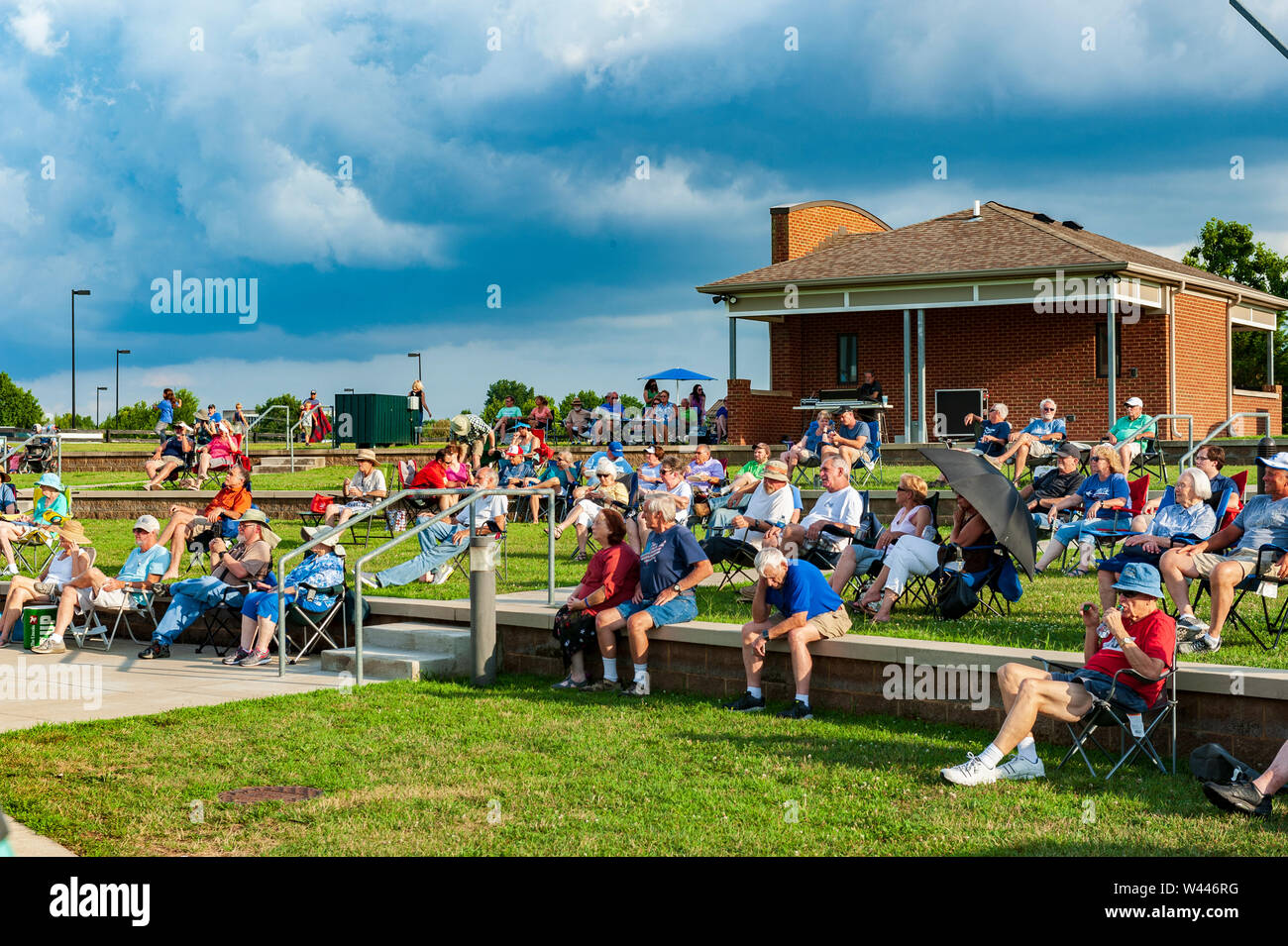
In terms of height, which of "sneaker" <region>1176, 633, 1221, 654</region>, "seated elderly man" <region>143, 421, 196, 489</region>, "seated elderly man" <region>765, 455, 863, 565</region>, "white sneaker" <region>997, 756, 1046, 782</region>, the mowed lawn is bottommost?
the mowed lawn

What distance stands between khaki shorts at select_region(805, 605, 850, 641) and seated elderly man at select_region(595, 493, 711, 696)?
1271 mm

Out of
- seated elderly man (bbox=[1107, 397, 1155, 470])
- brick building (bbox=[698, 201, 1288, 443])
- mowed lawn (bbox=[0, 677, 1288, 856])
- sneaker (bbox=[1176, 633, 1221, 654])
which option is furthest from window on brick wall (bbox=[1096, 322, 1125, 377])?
mowed lawn (bbox=[0, 677, 1288, 856])

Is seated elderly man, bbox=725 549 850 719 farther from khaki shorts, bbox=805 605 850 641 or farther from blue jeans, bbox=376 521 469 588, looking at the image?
blue jeans, bbox=376 521 469 588

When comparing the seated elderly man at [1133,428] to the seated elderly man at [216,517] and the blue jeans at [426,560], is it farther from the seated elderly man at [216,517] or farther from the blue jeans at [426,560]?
the seated elderly man at [216,517]

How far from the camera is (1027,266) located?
82.1 feet

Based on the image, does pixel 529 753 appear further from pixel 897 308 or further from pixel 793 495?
pixel 897 308

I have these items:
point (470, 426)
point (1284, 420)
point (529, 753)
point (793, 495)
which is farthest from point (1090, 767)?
point (1284, 420)

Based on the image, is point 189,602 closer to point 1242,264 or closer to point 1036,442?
point 1036,442

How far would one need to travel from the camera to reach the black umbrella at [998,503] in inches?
373

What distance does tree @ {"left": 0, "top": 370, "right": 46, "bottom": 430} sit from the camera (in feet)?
199

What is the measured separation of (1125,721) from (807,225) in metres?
26.9

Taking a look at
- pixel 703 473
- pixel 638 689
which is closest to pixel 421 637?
pixel 638 689

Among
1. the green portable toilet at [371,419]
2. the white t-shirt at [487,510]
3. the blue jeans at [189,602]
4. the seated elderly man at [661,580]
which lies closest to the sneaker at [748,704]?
the seated elderly man at [661,580]
